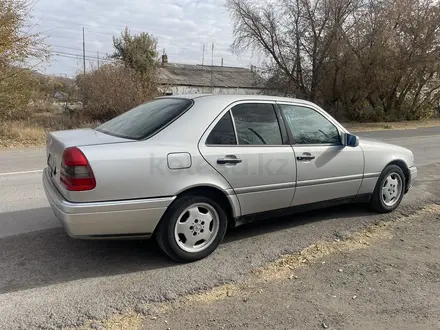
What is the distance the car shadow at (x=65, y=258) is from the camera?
3281mm

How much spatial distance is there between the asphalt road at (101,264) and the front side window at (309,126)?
3.52 feet

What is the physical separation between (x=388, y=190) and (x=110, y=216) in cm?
373

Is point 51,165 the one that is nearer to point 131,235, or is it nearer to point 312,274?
point 131,235

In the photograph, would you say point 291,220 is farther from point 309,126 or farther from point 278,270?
point 278,270

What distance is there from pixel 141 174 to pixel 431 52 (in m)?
26.8

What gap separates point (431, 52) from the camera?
24656 millimetres

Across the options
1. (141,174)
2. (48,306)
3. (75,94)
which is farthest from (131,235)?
(75,94)

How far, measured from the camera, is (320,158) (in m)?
4.30

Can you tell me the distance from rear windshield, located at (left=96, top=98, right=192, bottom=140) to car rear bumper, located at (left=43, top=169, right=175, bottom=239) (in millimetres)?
650

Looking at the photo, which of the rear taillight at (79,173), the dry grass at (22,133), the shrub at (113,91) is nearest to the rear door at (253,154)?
the rear taillight at (79,173)

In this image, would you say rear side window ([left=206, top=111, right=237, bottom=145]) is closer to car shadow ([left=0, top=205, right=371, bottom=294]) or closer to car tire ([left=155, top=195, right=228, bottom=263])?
car tire ([left=155, top=195, right=228, bottom=263])

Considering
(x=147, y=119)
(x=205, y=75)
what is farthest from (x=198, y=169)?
(x=205, y=75)

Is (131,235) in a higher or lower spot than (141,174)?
lower

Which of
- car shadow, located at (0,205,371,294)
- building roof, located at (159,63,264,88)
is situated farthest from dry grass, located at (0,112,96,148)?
building roof, located at (159,63,264,88)
